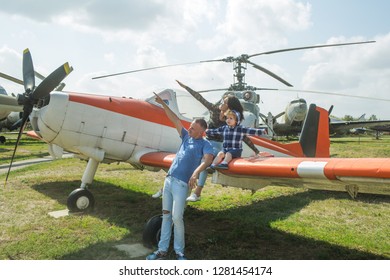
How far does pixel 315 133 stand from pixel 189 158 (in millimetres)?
5422

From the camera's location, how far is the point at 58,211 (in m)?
6.59

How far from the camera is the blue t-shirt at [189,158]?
401cm

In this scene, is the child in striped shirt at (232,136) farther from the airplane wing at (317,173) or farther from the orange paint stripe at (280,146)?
the orange paint stripe at (280,146)

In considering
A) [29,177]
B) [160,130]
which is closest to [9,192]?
[29,177]

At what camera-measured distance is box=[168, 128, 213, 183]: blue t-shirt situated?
4012mm

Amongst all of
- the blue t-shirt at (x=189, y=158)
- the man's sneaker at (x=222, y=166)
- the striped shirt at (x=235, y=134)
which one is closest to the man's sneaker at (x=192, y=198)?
the blue t-shirt at (x=189, y=158)

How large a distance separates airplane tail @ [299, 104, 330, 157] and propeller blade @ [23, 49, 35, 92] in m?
6.21

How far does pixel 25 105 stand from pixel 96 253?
126 inches

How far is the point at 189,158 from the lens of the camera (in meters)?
4.08

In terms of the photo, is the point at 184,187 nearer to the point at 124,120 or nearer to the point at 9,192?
the point at 124,120

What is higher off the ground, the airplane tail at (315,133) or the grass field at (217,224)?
the airplane tail at (315,133)

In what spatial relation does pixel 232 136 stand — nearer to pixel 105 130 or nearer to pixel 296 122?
pixel 105 130

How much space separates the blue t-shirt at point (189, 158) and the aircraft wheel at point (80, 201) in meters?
3.17

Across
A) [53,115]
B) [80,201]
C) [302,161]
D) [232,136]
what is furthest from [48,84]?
[302,161]
